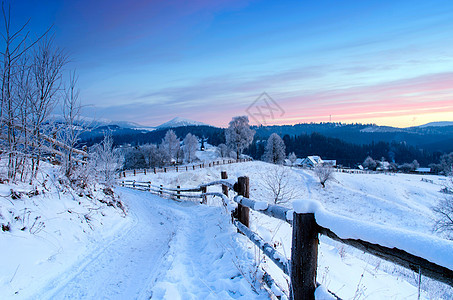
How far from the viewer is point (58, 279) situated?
3887mm

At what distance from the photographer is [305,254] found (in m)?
2.29

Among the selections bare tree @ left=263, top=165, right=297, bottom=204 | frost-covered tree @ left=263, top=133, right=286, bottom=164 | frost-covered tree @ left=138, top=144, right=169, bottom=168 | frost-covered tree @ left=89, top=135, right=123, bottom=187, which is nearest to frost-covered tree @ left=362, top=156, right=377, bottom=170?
frost-covered tree @ left=263, top=133, right=286, bottom=164

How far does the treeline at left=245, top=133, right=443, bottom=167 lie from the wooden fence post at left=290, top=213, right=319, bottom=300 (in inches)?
4471

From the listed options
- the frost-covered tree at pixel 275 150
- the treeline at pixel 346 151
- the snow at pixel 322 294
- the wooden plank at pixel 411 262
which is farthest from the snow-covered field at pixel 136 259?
the treeline at pixel 346 151

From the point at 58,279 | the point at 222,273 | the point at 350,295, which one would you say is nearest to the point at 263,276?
the point at 222,273

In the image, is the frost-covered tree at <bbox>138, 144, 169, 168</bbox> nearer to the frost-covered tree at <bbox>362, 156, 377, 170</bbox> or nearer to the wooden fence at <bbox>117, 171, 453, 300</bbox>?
the wooden fence at <bbox>117, 171, 453, 300</bbox>

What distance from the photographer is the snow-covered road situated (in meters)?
3.43

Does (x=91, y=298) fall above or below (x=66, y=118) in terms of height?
below

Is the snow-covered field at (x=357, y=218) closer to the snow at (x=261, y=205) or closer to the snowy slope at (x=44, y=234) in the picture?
the snow at (x=261, y=205)

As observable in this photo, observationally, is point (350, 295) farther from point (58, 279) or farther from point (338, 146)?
point (338, 146)

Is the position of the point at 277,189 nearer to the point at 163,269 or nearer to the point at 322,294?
the point at 163,269

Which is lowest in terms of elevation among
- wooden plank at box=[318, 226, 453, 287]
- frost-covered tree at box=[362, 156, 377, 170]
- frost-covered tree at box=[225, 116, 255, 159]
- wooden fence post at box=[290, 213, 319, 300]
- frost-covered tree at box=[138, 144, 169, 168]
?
frost-covered tree at box=[362, 156, 377, 170]

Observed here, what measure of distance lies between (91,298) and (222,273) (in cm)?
201

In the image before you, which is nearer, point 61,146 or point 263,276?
point 263,276
